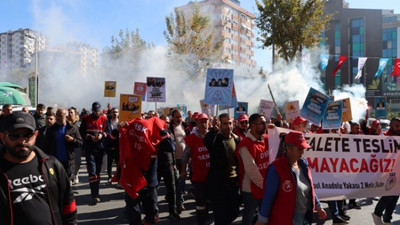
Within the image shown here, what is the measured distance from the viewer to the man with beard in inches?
93.8

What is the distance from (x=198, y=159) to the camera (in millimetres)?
5895

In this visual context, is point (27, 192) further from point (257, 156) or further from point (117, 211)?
point (117, 211)

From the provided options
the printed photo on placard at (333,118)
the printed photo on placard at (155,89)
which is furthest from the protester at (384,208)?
the printed photo on placard at (155,89)

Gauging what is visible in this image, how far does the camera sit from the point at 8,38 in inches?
6447

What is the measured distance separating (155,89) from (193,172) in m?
6.84

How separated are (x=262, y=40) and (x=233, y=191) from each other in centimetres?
2294

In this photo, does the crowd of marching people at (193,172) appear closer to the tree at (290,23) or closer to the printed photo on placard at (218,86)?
the printed photo on placard at (218,86)

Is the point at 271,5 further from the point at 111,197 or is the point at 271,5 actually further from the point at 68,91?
the point at 68,91

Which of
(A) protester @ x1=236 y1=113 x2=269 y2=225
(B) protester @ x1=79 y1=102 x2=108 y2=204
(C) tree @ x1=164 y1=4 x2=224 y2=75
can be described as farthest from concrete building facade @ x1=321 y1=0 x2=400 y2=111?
(A) protester @ x1=236 y1=113 x2=269 y2=225

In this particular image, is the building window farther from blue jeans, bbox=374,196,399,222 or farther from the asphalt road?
blue jeans, bbox=374,196,399,222

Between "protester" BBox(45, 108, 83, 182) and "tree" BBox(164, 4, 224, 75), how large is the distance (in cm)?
2846

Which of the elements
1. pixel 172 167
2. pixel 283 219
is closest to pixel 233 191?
pixel 283 219

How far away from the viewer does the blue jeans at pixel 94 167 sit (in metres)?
7.66

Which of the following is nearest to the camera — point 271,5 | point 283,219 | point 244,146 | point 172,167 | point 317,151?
point 283,219
